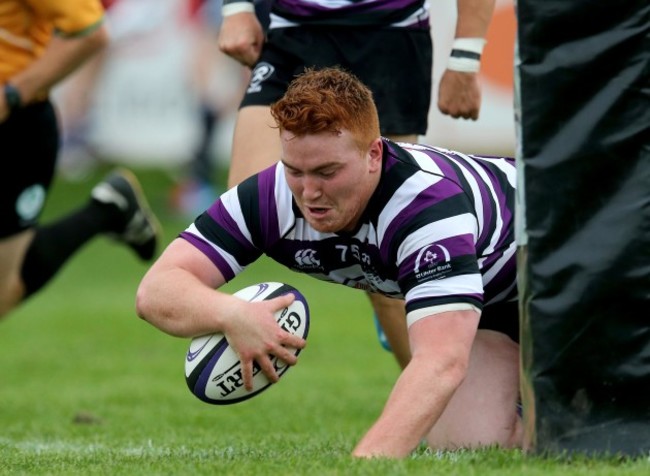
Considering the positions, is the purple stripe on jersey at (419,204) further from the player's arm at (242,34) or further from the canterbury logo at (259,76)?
the player's arm at (242,34)

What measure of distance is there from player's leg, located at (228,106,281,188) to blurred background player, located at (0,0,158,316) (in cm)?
168

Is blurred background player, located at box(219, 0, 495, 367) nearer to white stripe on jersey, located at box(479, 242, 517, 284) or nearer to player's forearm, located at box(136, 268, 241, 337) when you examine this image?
white stripe on jersey, located at box(479, 242, 517, 284)

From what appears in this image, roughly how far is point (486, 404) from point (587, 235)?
118 centimetres

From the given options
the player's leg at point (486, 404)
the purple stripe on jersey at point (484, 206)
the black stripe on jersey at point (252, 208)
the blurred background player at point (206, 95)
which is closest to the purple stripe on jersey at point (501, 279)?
the purple stripe on jersey at point (484, 206)

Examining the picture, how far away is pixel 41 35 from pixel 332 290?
5.28 meters

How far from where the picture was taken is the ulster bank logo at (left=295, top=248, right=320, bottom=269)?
4583 millimetres

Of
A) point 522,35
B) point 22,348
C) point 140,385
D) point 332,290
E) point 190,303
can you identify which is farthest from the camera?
point 332,290

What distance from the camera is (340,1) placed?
5.56 meters

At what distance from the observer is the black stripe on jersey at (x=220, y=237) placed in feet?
14.8

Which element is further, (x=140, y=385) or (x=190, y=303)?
(x=140, y=385)

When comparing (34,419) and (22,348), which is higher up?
(34,419)

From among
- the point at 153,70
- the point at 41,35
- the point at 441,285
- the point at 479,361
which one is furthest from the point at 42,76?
the point at 153,70

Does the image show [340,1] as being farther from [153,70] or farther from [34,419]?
[153,70]

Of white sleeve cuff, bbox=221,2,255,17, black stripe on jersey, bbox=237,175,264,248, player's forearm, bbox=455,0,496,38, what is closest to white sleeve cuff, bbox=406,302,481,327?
black stripe on jersey, bbox=237,175,264,248
